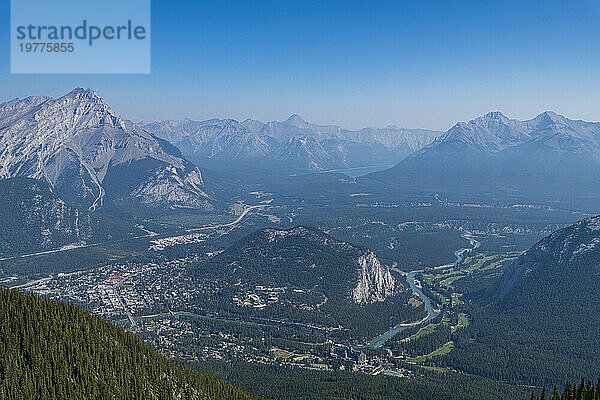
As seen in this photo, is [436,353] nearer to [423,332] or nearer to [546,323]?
[423,332]

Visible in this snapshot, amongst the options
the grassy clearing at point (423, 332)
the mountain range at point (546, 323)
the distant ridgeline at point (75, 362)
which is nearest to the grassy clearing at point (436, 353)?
the mountain range at point (546, 323)

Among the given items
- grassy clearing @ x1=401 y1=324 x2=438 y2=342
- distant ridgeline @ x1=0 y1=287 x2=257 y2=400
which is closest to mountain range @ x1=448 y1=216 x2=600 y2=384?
grassy clearing @ x1=401 y1=324 x2=438 y2=342

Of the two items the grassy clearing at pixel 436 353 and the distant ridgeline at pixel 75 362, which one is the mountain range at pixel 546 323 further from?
the distant ridgeline at pixel 75 362

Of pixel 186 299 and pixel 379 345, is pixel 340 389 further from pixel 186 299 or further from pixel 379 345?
pixel 186 299

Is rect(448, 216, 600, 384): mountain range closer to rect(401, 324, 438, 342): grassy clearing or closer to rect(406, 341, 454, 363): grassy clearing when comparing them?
rect(406, 341, 454, 363): grassy clearing

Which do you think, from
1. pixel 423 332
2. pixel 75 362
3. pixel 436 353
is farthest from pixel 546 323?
pixel 75 362

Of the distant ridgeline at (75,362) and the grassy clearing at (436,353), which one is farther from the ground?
the distant ridgeline at (75,362)

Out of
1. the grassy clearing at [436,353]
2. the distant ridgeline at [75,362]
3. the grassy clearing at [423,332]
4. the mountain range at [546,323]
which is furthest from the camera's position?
the grassy clearing at [423,332]

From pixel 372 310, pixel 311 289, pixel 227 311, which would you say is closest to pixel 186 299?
pixel 227 311
